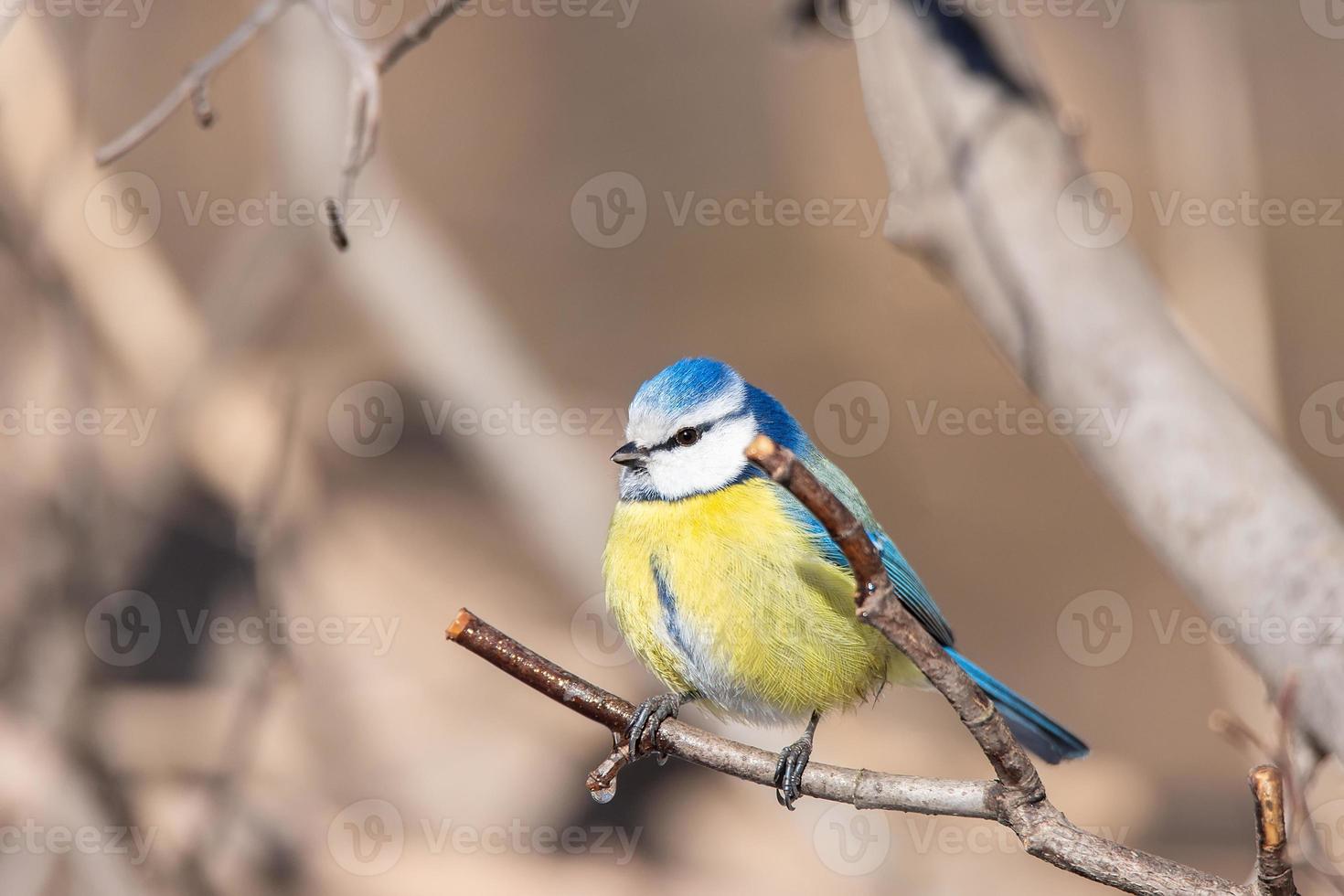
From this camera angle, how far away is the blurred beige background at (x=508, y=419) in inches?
182

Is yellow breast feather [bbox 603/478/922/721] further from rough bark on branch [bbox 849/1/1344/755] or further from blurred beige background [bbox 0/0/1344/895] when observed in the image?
blurred beige background [bbox 0/0/1344/895]

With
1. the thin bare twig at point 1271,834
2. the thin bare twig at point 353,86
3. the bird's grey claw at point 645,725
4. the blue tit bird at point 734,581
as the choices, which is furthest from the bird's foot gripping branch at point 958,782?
the thin bare twig at point 353,86

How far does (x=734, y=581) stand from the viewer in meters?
2.39

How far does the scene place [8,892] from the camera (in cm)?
420

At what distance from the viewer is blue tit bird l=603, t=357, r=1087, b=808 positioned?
238 cm

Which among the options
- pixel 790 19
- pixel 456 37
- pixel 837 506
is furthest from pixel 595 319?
pixel 837 506

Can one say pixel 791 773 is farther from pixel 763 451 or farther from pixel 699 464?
pixel 763 451

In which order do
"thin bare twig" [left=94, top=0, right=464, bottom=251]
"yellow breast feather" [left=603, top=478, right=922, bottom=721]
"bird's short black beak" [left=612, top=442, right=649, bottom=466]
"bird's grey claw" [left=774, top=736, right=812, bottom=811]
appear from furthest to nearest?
"bird's short black beak" [left=612, top=442, right=649, bottom=466]
"yellow breast feather" [left=603, top=478, right=922, bottom=721]
"thin bare twig" [left=94, top=0, right=464, bottom=251]
"bird's grey claw" [left=774, top=736, right=812, bottom=811]

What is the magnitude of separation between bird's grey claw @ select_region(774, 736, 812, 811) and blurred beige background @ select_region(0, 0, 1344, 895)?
2.33 meters

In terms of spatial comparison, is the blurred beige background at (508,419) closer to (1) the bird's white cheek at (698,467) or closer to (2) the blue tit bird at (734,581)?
(2) the blue tit bird at (734,581)

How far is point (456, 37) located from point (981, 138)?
13.7 feet

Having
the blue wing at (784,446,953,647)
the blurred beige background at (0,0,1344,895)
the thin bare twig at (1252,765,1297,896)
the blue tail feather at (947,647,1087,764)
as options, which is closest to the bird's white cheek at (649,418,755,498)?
the blue wing at (784,446,953,647)

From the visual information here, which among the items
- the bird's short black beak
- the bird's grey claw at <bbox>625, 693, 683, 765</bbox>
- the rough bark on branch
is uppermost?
the rough bark on branch

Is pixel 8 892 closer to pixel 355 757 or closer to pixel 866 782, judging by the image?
pixel 355 757
